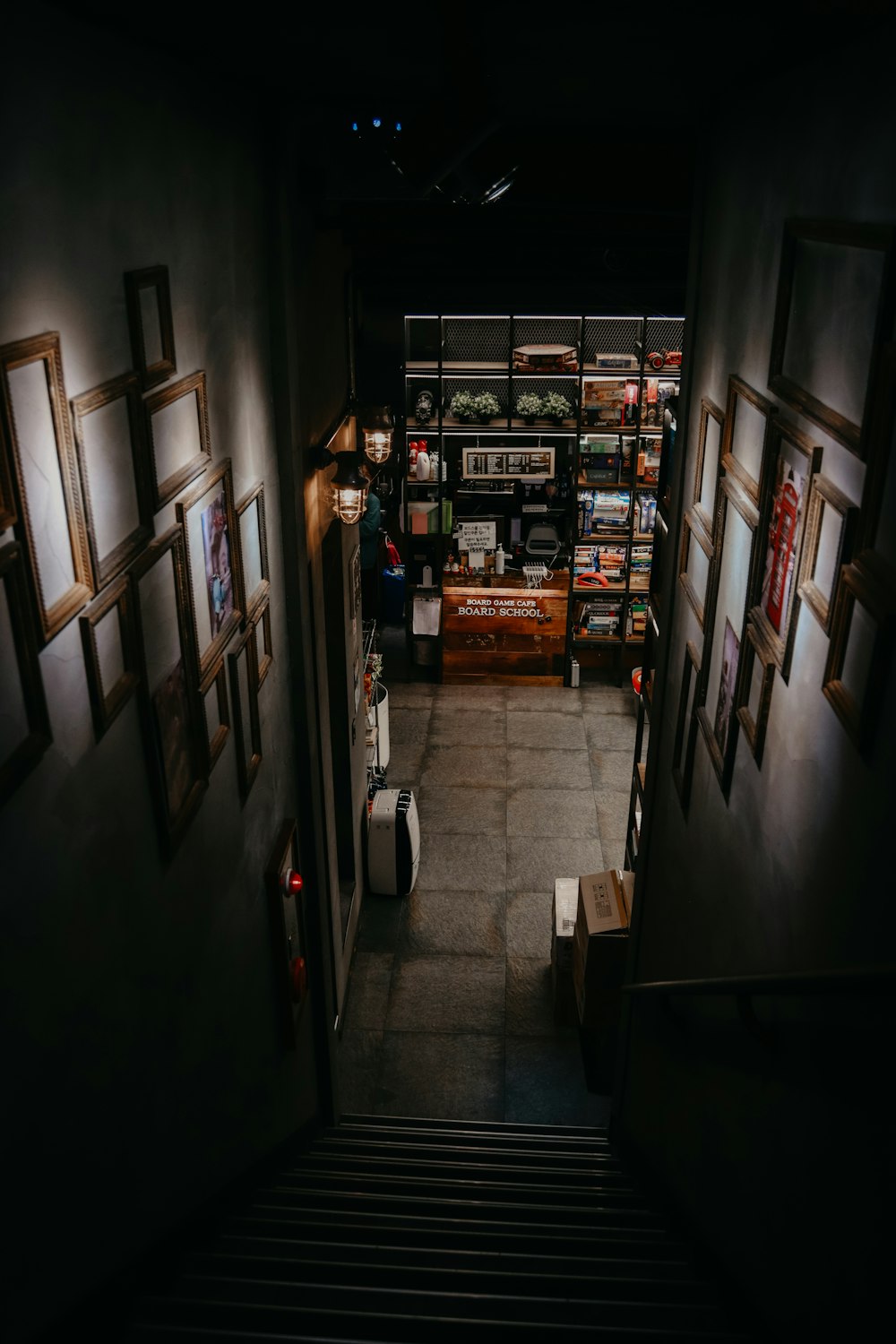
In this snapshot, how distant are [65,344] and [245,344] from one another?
1638mm

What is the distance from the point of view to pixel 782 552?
264cm

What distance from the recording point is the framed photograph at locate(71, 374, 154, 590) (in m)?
2.11

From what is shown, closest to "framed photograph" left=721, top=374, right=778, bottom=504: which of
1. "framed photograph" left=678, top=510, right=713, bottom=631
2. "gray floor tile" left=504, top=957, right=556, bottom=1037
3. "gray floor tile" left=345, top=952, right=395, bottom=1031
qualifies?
"framed photograph" left=678, top=510, right=713, bottom=631

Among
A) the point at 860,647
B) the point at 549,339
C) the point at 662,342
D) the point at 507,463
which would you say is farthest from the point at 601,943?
the point at 549,339

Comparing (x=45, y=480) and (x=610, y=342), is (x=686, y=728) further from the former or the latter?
(x=610, y=342)

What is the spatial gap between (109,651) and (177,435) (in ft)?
2.45

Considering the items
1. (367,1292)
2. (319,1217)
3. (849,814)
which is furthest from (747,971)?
(319,1217)

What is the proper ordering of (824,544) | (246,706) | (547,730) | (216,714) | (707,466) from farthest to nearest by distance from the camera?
(547,730)
(707,466)
(246,706)
(216,714)
(824,544)

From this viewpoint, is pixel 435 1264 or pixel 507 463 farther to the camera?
pixel 507 463

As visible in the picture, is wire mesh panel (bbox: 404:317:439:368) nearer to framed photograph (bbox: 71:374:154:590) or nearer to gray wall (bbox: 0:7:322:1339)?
gray wall (bbox: 0:7:322:1339)

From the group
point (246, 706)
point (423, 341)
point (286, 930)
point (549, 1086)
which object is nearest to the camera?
point (246, 706)

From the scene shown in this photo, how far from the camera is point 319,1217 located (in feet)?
11.6

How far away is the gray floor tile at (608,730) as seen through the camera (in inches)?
360

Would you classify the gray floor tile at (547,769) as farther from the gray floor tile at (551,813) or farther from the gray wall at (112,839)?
the gray wall at (112,839)
